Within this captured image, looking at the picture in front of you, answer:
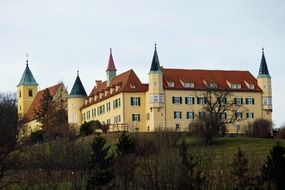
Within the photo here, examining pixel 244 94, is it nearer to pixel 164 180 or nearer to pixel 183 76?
pixel 183 76

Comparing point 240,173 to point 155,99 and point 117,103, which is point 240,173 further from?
point 117,103

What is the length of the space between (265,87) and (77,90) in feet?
99.4

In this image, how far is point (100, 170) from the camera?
5175cm

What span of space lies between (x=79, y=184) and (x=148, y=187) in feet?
15.9

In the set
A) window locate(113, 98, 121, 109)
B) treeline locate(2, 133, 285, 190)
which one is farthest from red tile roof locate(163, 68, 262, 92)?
treeline locate(2, 133, 285, 190)

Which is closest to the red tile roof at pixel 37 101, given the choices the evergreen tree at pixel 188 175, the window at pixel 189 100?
the window at pixel 189 100

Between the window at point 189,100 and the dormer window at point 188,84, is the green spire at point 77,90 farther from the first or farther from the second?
the window at point 189,100

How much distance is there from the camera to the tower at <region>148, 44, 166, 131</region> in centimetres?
11356

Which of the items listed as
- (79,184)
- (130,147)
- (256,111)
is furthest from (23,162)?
(256,111)

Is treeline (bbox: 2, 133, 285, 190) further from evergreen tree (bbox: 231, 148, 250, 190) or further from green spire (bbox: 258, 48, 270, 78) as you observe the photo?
green spire (bbox: 258, 48, 270, 78)

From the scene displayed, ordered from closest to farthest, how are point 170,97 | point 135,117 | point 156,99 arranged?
point 156,99
point 135,117
point 170,97

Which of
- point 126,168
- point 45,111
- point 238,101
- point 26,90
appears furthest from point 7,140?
point 26,90

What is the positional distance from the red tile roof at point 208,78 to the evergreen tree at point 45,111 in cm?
2165

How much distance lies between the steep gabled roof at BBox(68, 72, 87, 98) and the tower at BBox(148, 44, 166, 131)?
19.5 m
